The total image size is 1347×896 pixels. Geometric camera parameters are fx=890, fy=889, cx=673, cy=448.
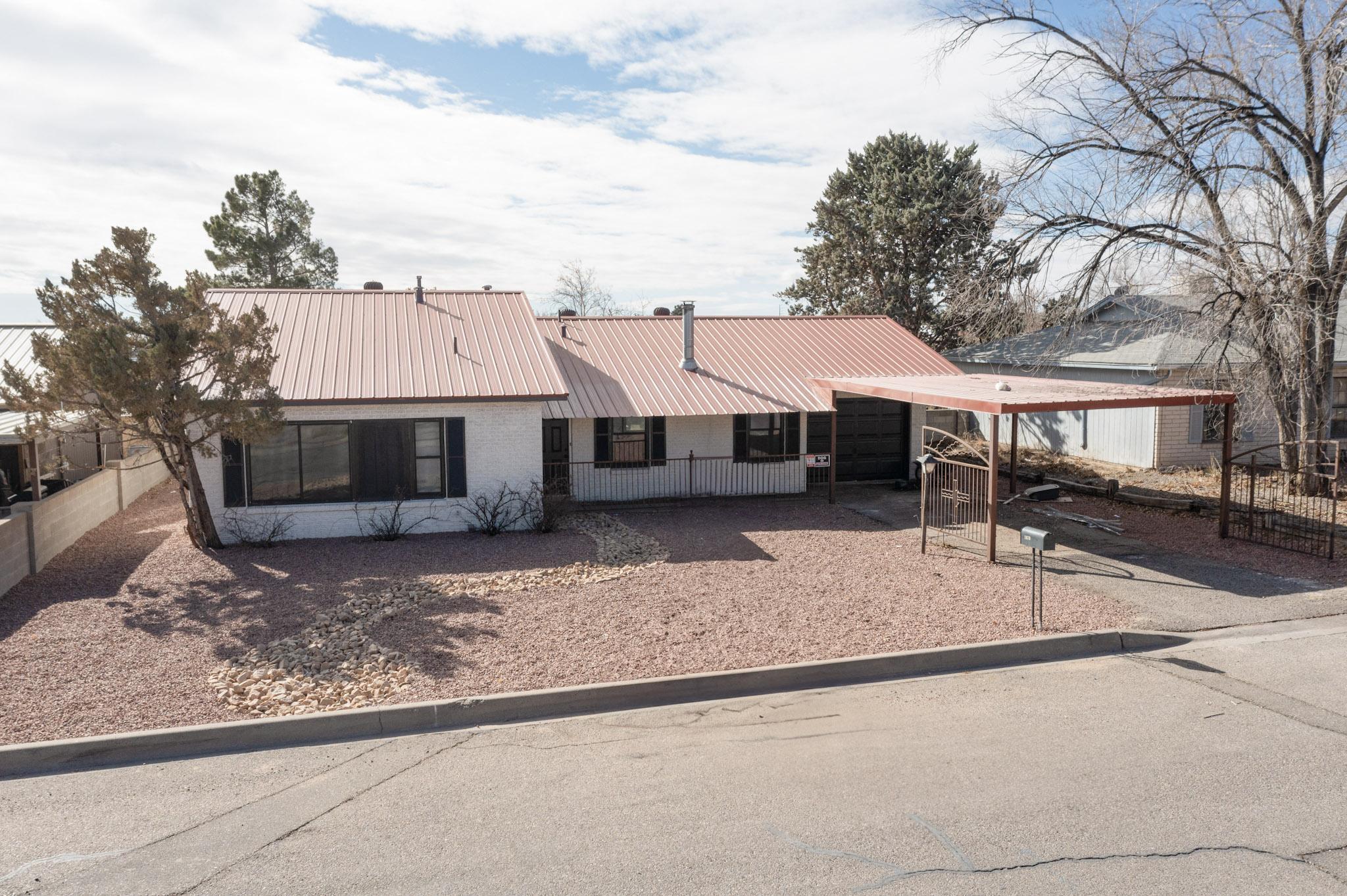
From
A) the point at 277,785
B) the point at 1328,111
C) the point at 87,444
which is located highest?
the point at 1328,111

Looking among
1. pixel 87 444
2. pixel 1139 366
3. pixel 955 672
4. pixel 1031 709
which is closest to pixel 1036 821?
pixel 1031 709

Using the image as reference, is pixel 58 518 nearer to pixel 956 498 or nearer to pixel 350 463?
pixel 350 463

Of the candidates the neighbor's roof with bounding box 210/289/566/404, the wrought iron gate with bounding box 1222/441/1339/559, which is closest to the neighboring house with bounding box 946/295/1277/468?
the wrought iron gate with bounding box 1222/441/1339/559

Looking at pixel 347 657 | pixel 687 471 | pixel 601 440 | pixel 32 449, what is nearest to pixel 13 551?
pixel 32 449

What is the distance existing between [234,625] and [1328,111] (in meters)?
19.3

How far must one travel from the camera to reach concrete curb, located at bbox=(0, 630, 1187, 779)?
6805 mm

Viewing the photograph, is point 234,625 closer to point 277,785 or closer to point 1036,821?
point 277,785

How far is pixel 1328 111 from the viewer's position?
15875 mm

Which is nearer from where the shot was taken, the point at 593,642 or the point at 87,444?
the point at 593,642

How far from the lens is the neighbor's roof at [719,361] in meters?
17.4

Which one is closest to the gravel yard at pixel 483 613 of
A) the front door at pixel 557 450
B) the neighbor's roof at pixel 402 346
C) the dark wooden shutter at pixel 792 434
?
the neighbor's roof at pixel 402 346

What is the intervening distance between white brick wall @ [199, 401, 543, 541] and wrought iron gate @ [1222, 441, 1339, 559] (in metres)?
10.6

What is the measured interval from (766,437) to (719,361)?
2.10 meters

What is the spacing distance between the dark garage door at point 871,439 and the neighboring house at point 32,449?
1376 cm
